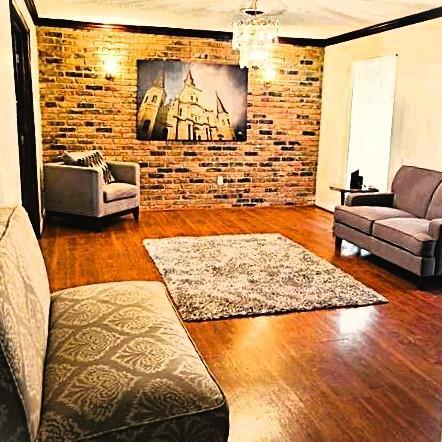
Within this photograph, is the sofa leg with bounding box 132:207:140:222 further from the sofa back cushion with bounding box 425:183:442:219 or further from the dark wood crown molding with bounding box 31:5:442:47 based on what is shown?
the sofa back cushion with bounding box 425:183:442:219

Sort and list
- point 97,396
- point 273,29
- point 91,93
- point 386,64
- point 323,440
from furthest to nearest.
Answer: point 91,93, point 386,64, point 273,29, point 323,440, point 97,396

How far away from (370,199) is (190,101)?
9.03 feet

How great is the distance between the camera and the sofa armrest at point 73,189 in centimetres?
530

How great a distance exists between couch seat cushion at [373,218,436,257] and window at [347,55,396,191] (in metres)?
1.57

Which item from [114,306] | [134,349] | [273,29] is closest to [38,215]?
[273,29]

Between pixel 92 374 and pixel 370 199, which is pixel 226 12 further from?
pixel 92 374

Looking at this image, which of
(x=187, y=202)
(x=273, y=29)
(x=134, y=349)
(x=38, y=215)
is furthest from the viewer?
(x=187, y=202)

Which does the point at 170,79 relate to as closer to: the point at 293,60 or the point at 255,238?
the point at 293,60

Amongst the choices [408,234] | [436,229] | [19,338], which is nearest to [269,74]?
[408,234]

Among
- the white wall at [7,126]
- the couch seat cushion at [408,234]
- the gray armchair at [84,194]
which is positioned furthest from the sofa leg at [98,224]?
the couch seat cushion at [408,234]

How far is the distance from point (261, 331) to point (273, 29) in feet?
8.33

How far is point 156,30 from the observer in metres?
6.28

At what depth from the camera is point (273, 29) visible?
4203 millimetres

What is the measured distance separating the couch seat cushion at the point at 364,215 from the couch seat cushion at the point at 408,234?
124 millimetres
